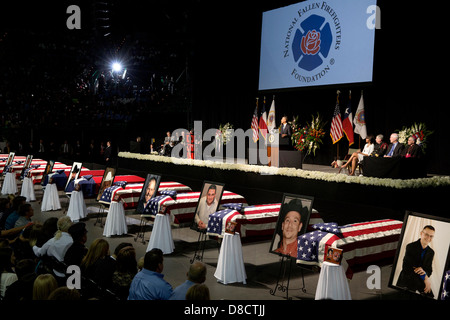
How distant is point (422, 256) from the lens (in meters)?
4.26

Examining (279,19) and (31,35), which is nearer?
(279,19)

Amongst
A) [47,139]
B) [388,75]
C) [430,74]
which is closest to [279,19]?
[388,75]

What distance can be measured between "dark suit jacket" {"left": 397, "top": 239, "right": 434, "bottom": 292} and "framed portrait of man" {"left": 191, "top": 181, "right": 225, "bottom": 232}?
335 cm

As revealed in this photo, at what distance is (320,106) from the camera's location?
586 inches

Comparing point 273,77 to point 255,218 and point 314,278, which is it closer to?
point 255,218

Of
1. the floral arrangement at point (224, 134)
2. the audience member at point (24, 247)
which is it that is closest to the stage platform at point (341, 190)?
the floral arrangement at point (224, 134)

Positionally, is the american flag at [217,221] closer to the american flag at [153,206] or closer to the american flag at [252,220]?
the american flag at [252,220]

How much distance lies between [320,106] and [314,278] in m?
9.43

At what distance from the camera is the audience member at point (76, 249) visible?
16.0ft

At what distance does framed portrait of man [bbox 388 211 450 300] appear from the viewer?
4.12 meters

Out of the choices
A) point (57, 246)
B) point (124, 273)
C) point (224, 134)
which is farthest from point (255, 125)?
point (124, 273)

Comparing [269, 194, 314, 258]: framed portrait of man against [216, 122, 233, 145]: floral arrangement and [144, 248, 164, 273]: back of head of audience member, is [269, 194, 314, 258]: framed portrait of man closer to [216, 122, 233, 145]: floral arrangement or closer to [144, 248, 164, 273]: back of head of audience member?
[144, 248, 164, 273]: back of head of audience member

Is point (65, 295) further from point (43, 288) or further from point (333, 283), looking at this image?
point (333, 283)
